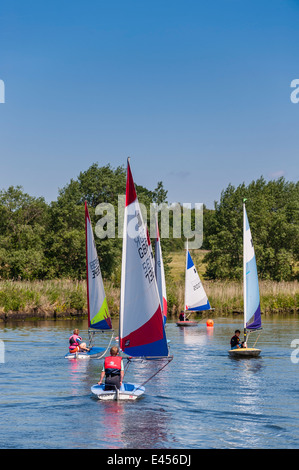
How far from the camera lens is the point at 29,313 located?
182 feet

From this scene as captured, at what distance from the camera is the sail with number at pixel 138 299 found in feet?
A: 70.0

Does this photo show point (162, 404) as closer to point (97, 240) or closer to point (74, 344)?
point (74, 344)

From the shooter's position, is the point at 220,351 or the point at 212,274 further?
the point at 212,274

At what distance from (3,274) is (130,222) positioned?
4860cm

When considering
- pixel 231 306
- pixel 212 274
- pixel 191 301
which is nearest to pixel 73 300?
pixel 191 301

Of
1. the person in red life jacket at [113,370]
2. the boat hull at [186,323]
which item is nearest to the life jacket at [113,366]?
the person in red life jacket at [113,370]

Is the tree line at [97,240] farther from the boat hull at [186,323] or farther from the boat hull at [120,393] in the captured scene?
the boat hull at [120,393]

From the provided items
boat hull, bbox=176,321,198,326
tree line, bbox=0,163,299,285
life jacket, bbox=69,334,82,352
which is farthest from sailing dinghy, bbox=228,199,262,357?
tree line, bbox=0,163,299,285

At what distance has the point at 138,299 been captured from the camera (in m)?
21.5

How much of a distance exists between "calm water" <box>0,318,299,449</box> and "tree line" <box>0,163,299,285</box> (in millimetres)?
32684

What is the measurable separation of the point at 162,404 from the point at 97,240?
51.1 m

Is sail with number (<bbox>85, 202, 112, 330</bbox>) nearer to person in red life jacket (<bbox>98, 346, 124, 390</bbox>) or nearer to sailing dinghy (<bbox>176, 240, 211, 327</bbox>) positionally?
person in red life jacket (<bbox>98, 346, 124, 390</bbox>)

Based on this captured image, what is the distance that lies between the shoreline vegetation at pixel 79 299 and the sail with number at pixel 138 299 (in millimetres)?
34575
